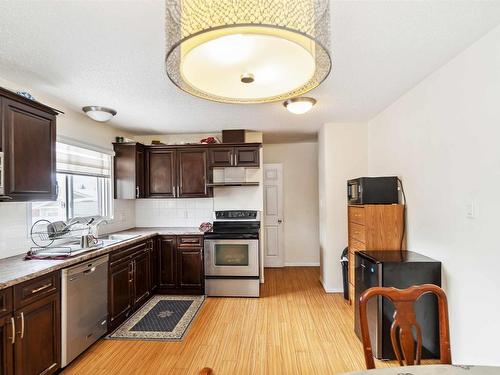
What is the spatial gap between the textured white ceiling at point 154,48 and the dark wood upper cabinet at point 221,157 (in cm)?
101

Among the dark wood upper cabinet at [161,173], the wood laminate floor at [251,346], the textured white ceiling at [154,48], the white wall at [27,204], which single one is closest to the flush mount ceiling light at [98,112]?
the textured white ceiling at [154,48]

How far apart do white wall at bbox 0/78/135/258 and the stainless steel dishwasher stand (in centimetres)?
65

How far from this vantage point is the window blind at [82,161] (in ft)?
10.2

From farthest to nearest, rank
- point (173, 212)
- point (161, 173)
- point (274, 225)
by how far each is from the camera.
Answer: point (274, 225) → point (173, 212) → point (161, 173)

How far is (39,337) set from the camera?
2.00 metres

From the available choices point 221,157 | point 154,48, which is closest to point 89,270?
point 154,48

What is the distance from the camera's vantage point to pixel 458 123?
82.0 inches

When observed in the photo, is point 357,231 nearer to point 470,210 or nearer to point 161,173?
point 470,210

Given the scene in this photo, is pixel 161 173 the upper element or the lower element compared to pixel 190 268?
upper

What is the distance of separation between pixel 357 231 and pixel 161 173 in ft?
9.44

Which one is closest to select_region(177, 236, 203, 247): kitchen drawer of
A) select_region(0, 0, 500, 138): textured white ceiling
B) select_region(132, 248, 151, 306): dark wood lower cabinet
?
select_region(132, 248, 151, 306): dark wood lower cabinet

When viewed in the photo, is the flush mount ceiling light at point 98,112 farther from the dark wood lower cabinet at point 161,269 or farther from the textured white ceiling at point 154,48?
the dark wood lower cabinet at point 161,269

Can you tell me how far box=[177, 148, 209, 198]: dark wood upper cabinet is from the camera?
4.25 m

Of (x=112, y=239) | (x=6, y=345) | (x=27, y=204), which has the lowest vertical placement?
(x=6, y=345)
